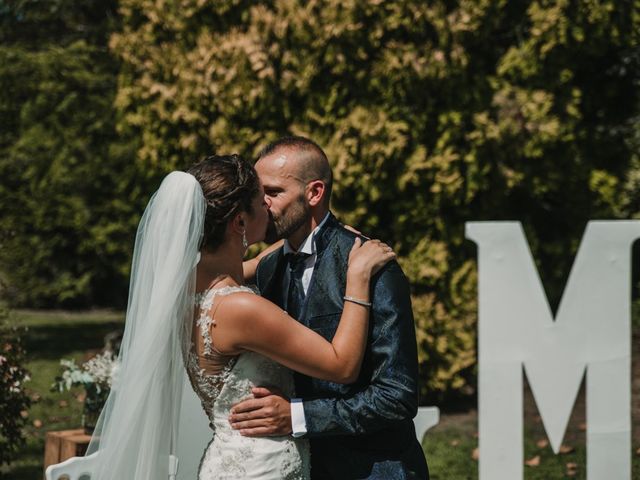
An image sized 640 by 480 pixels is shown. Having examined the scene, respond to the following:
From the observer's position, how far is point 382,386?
10.2 feet

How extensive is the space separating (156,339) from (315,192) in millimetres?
827

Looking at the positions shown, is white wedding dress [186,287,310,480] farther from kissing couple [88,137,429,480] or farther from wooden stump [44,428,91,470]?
wooden stump [44,428,91,470]

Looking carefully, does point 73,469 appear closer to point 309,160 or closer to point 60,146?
point 309,160

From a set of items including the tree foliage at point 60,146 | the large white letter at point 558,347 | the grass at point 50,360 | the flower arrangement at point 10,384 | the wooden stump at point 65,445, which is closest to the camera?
the large white letter at point 558,347

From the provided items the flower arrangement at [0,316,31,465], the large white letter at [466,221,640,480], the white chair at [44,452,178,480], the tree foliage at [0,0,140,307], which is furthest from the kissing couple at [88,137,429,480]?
the tree foliage at [0,0,140,307]

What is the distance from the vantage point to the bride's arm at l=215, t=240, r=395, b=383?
298 centimetres

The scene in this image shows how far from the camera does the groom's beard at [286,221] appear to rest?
345 centimetres

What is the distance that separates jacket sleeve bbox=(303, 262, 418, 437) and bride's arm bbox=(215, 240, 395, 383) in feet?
0.31

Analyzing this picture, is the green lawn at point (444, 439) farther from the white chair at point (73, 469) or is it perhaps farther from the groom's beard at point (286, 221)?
the groom's beard at point (286, 221)

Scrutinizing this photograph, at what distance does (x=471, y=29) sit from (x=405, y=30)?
0.58m

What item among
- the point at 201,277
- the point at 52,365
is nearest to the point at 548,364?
the point at 201,277

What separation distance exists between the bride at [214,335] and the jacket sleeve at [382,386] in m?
0.10

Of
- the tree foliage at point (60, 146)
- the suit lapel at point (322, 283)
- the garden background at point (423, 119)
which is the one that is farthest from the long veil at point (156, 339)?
the tree foliage at point (60, 146)

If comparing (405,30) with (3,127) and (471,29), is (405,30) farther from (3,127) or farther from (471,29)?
(3,127)
